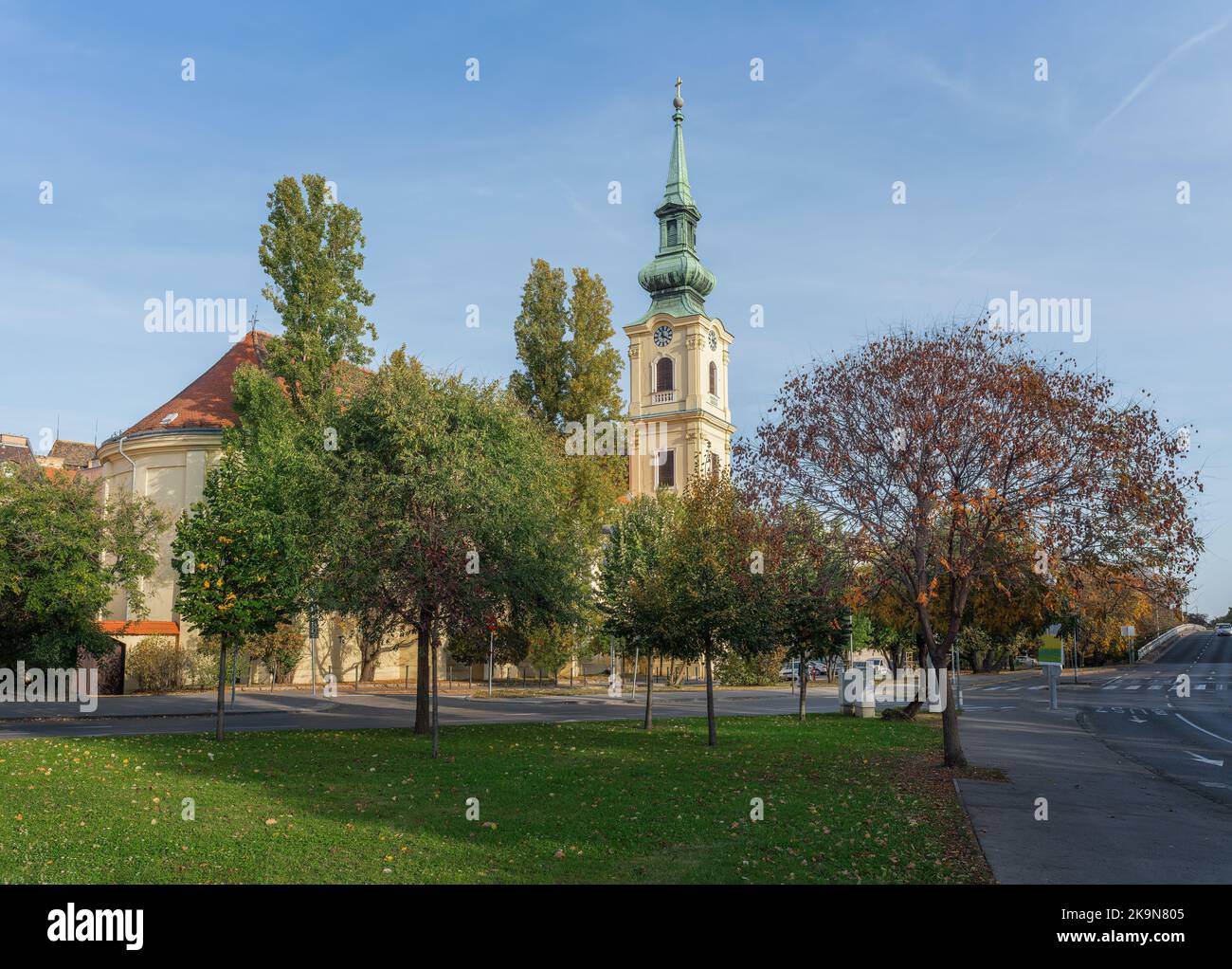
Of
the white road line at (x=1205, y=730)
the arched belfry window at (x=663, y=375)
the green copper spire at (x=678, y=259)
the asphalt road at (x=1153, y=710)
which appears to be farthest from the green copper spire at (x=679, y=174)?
the white road line at (x=1205, y=730)

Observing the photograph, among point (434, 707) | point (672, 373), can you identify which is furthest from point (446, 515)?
point (672, 373)

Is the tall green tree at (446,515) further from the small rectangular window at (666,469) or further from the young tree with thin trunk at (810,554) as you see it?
the small rectangular window at (666,469)

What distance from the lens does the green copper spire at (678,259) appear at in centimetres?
7494

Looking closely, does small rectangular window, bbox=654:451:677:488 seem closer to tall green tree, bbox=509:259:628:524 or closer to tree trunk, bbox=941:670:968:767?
tall green tree, bbox=509:259:628:524

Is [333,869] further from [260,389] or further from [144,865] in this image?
[260,389]

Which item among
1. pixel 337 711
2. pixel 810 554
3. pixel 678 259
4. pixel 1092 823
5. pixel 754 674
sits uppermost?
pixel 678 259

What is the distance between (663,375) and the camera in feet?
243

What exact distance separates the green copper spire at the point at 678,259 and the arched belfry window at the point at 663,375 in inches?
147

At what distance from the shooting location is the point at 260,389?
37.4m

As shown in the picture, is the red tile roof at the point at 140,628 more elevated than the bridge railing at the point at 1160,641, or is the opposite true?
the red tile roof at the point at 140,628

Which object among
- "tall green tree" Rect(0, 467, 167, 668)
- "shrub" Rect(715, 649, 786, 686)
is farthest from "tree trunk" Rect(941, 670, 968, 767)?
"shrub" Rect(715, 649, 786, 686)

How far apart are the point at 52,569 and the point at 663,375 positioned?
49595 millimetres

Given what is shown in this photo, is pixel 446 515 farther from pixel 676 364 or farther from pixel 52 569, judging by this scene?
pixel 676 364

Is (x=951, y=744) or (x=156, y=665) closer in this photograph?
(x=951, y=744)
